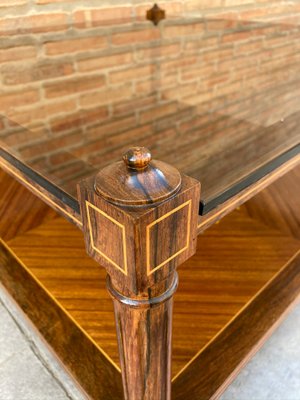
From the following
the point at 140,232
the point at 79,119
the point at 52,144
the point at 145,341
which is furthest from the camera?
the point at 79,119

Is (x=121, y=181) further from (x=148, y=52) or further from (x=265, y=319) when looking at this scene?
(x=148, y=52)

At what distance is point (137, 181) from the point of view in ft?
1.15

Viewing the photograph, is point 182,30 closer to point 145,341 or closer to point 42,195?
point 42,195

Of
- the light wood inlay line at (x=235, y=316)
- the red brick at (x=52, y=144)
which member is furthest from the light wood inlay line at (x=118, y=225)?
the light wood inlay line at (x=235, y=316)

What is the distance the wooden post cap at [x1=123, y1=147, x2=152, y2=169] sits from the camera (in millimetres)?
350

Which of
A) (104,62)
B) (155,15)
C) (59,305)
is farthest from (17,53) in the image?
(59,305)

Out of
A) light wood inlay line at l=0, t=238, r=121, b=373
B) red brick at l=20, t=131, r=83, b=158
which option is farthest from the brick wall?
light wood inlay line at l=0, t=238, r=121, b=373

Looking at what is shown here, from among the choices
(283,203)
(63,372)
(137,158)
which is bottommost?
(63,372)

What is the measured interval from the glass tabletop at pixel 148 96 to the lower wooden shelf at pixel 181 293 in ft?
0.93

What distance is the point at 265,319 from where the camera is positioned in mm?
735

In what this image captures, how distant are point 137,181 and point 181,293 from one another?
515 millimetres

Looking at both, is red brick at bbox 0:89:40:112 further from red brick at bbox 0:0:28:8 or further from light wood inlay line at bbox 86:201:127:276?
light wood inlay line at bbox 86:201:127:276

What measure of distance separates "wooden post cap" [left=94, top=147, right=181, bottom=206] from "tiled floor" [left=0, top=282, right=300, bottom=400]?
47cm

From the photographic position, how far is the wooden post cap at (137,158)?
13.8 inches
